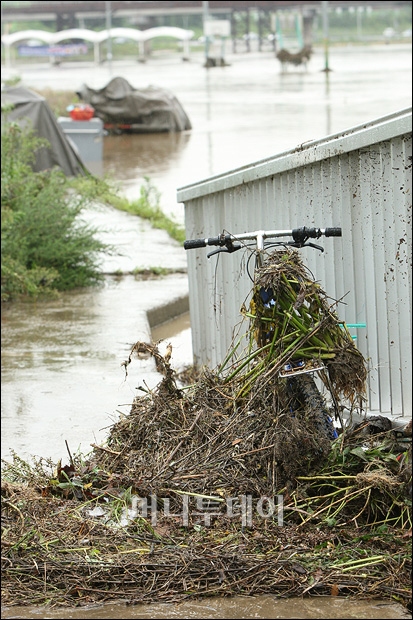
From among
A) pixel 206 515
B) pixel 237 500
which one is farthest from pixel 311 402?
pixel 206 515

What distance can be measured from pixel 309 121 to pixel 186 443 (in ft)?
70.9

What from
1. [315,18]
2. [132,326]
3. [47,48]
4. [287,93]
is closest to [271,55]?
[315,18]

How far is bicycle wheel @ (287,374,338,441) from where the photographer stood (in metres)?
3.83

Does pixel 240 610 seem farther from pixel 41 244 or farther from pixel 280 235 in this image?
pixel 41 244

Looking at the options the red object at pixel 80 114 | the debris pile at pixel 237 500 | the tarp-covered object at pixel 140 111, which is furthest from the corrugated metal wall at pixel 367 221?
the tarp-covered object at pixel 140 111

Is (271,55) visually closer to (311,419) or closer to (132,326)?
(132,326)

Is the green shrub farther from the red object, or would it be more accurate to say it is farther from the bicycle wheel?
the red object

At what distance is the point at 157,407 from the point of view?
4305mm

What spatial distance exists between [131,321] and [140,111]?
63.2 feet

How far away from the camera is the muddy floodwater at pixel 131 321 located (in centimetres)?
327

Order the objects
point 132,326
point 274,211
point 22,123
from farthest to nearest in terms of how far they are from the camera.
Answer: point 22,123 → point 132,326 → point 274,211

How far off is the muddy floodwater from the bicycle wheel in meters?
0.79

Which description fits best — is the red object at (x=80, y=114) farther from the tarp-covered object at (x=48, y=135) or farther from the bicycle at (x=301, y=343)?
the bicycle at (x=301, y=343)

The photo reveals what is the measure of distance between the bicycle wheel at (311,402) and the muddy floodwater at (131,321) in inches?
31.0
